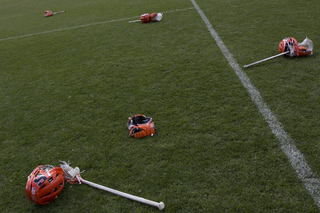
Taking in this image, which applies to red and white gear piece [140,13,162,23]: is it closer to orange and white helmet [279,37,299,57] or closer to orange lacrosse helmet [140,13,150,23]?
orange lacrosse helmet [140,13,150,23]

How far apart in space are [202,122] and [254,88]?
4.15ft

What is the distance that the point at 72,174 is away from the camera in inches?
121

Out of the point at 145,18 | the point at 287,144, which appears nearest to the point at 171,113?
the point at 287,144

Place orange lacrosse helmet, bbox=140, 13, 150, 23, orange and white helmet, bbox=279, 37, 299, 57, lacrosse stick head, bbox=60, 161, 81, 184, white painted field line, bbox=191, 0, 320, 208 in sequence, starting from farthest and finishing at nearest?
1. orange lacrosse helmet, bbox=140, 13, 150, 23
2. orange and white helmet, bbox=279, 37, 299, 57
3. lacrosse stick head, bbox=60, 161, 81, 184
4. white painted field line, bbox=191, 0, 320, 208

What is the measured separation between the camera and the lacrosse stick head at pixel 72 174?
3084 millimetres

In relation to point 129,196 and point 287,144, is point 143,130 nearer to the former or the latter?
point 129,196

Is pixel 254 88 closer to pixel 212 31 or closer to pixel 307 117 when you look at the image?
pixel 307 117

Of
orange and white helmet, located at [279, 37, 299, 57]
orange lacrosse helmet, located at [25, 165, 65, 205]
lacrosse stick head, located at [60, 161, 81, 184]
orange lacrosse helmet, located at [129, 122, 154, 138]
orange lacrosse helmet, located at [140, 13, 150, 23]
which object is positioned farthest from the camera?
orange lacrosse helmet, located at [140, 13, 150, 23]

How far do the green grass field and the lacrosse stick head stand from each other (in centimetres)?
8

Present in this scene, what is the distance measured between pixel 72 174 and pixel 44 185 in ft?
1.18

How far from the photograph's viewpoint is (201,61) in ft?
17.4

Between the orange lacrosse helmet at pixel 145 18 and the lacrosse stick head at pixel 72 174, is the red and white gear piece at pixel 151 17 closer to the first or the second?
the orange lacrosse helmet at pixel 145 18

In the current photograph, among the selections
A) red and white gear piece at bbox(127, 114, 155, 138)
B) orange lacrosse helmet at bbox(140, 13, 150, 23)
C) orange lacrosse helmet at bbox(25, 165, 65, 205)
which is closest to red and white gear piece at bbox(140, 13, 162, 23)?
orange lacrosse helmet at bbox(140, 13, 150, 23)

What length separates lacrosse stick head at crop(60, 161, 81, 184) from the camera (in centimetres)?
308
